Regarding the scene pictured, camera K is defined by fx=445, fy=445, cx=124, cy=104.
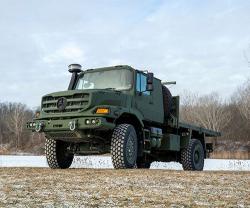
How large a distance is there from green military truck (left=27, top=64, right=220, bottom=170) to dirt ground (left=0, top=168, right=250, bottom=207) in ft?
9.04

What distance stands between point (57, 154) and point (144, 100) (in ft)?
8.99

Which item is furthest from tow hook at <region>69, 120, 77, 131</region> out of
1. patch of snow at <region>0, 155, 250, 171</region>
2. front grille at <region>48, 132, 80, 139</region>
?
patch of snow at <region>0, 155, 250, 171</region>

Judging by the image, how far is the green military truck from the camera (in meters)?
10.2

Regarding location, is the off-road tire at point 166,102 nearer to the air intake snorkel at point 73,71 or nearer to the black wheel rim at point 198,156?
the black wheel rim at point 198,156

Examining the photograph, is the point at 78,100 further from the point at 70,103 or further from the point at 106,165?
the point at 106,165

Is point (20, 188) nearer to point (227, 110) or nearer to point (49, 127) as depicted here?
point (49, 127)

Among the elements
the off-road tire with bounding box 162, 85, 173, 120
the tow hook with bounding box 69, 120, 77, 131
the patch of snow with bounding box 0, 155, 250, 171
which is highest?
the off-road tire with bounding box 162, 85, 173, 120

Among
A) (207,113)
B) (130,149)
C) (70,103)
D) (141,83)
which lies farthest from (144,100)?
(207,113)

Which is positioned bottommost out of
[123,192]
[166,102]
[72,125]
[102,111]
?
[123,192]

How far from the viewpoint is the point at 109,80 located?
11.8 meters

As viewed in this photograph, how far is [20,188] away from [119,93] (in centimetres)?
529

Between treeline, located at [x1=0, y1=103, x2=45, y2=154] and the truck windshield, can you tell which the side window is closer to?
the truck windshield

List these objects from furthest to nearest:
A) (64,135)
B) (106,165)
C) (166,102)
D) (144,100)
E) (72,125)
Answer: (106,165) < (166,102) < (144,100) < (64,135) < (72,125)

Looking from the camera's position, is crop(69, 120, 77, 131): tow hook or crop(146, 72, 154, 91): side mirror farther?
crop(146, 72, 154, 91): side mirror
